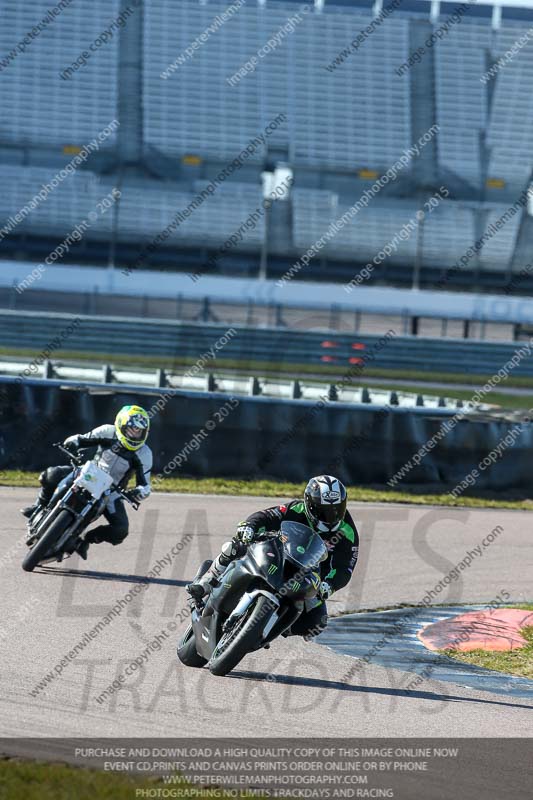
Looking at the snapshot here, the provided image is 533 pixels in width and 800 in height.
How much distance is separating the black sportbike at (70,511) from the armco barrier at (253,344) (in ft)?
35.1

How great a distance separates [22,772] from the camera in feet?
16.6

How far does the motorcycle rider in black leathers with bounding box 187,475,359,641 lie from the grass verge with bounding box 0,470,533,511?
29.4 feet

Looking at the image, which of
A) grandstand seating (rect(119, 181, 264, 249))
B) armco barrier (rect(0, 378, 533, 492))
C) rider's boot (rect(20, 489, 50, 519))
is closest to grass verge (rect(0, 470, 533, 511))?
armco barrier (rect(0, 378, 533, 492))

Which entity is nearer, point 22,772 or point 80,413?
point 22,772

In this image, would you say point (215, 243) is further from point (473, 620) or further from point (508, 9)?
point (473, 620)

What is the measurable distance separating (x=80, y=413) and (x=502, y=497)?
19.9 ft

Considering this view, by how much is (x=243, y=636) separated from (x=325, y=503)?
963 mm

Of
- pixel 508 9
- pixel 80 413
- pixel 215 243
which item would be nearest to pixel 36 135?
pixel 215 243

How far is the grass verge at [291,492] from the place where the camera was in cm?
1667

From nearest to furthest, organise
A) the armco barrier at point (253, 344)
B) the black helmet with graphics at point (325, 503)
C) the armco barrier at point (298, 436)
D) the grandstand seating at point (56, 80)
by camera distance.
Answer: the black helmet with graphics at point (325, 503) → the armco barrier at point (298, 436) → the armco barrier at point (253, 344) → the grandstand seating at point (56, 80)

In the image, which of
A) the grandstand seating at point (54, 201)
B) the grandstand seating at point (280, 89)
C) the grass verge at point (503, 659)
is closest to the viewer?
the grass verge at point (503, 659)

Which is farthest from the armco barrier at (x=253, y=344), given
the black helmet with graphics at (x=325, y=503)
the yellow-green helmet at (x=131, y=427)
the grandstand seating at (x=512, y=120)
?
the grandstand seating at (x=512, y=120)

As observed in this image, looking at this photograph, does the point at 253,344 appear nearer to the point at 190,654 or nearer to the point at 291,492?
the point at 291,492

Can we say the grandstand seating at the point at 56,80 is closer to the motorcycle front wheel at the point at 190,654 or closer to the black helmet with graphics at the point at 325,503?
the motorcycle front wheel at the point at 190,654
